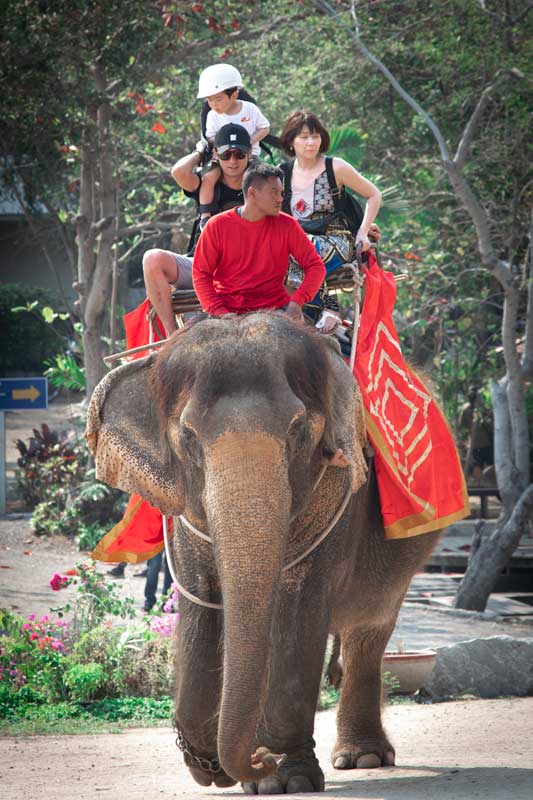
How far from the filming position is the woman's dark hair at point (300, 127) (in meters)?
6.23

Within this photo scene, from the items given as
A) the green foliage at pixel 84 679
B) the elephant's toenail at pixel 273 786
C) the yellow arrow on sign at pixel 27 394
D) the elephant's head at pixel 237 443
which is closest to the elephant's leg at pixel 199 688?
the elephant's toenail at pixel 273 786

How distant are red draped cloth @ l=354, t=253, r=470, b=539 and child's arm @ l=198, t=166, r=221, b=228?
88cm

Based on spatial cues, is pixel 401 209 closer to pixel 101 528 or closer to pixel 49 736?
pixel 101 528

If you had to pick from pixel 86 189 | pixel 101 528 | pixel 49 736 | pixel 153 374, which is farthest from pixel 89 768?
pixel 86 189

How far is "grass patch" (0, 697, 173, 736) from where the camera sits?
24.7 feet

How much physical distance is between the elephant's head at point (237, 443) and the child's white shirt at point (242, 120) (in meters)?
1.70

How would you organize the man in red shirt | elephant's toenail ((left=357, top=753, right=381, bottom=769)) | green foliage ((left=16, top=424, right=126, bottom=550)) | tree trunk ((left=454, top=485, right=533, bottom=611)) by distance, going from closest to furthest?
the man in red shirt < elephant's toenail ((left=357, top=753, right=381, bottom=769)) < tree trunk ((left=454, top=485, right=533, bottom=611)) < green foliage ((left=16, top=424, right=126, bottom=550))

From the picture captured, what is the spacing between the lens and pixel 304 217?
249 inches

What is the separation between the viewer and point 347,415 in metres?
4.79

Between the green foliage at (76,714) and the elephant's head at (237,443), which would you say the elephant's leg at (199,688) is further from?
the green foliage at (76,714)

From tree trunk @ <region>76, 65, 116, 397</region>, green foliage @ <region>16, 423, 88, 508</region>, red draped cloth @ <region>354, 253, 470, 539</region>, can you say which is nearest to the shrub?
red draped cloth @ <region>354, 253, 470, 539</region>

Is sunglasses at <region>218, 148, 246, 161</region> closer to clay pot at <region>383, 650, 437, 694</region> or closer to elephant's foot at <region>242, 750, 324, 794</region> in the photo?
elephant's foot at <region>242, 750, 324, 794</region>

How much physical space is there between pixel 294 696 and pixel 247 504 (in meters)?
1.12

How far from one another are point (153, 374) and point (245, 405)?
0.59m
